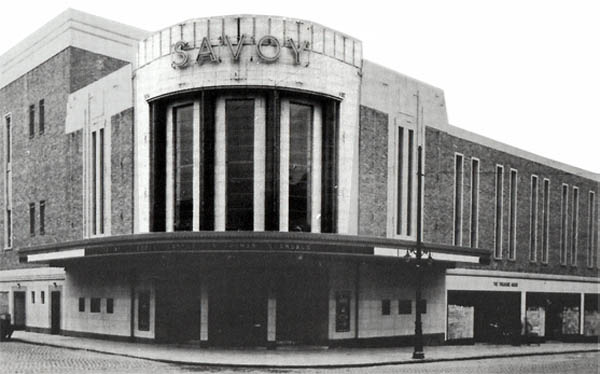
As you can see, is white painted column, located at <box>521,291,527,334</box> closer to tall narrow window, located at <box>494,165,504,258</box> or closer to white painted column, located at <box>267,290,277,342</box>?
tall narrow window, located at <box>494,165,504,258</box>

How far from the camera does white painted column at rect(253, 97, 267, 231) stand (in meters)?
28.0

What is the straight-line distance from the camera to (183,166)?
29.6 meters

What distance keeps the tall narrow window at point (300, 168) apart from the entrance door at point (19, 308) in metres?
20.9

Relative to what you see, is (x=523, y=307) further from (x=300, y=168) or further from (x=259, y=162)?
(x=259, y=162)

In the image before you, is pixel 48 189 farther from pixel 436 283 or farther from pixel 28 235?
pixel 436 283

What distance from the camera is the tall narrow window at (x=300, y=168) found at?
2855 cm

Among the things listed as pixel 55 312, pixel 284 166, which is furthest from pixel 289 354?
pixel 55 312

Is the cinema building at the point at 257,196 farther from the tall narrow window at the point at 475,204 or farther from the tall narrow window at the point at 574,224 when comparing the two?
the tall narrow window at the point at 574,224

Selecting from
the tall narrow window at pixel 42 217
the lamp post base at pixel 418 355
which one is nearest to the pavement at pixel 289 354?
the lamp post base at pixel 418 355

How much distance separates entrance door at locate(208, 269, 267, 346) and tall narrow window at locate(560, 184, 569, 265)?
24668mm

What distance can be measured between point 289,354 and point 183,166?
8.58 m

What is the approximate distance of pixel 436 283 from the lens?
33.9 metres

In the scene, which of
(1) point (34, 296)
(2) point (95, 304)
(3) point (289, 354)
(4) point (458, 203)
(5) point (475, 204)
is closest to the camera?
(3) point (289, 354)

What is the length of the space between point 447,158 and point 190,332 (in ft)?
48.0
